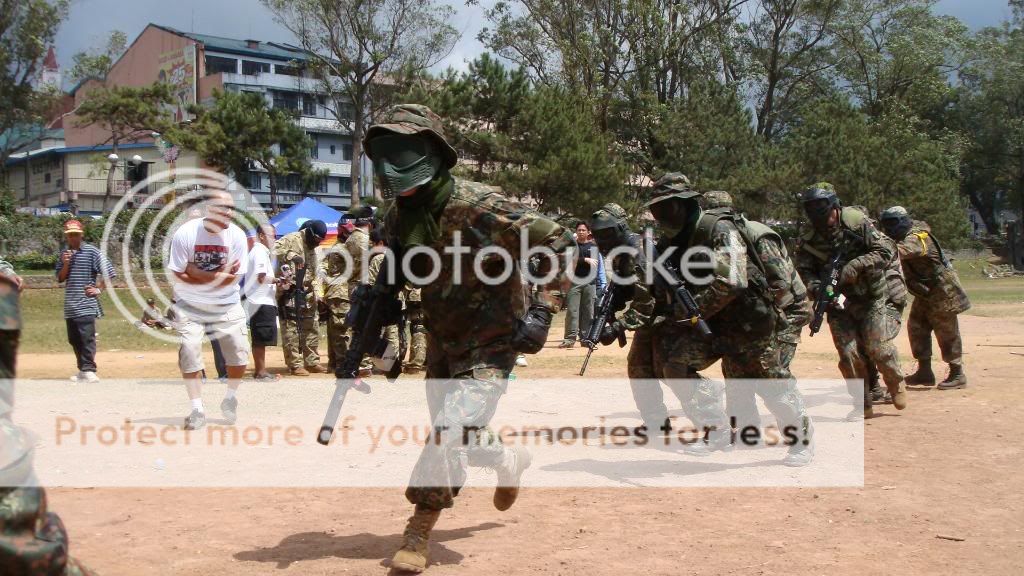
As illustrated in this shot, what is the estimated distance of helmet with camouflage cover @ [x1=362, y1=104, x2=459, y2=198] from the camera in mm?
4613

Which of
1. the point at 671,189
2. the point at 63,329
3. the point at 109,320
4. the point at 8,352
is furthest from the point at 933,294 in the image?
the point at 109,320

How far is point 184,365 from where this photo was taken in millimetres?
8156

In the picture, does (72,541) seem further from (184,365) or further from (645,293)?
(645,293)

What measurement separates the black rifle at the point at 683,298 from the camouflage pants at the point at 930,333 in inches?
202

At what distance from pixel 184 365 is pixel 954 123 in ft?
215

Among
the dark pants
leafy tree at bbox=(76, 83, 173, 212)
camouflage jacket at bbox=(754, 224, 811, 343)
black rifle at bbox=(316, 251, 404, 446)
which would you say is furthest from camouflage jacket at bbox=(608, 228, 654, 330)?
leafy tree at bbox=(76, 83, 173, 212)

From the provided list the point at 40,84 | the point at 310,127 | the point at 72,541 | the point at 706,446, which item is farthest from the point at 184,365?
the point at 310,127

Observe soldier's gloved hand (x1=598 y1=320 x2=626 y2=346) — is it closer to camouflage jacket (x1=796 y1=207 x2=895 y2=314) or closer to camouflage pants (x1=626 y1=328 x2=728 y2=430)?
camouflage pants (x1=626 y1=328 x2=728 y2=430)

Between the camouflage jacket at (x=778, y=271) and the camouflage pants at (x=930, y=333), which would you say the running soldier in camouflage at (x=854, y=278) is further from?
the camouflage pants at (x=930, y=333)

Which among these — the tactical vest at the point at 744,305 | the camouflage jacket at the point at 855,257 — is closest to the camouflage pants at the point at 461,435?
the tactical vest at the point at 744,305

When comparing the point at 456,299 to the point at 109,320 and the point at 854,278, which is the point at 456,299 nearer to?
the point at 854,278

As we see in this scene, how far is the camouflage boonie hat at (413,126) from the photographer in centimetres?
462

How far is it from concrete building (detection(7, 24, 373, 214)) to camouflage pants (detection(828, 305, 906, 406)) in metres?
54.6

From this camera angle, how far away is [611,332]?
22.3 feet
